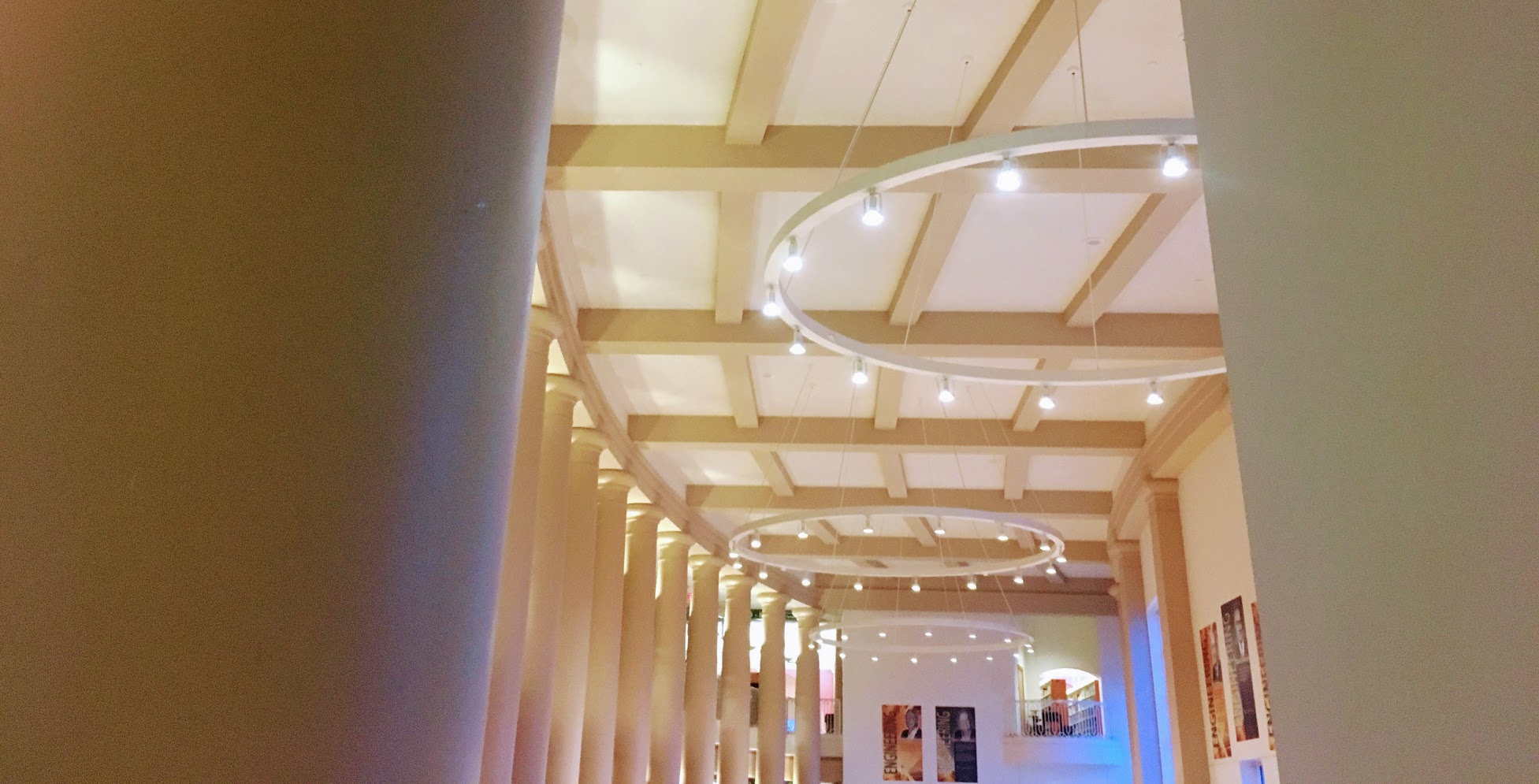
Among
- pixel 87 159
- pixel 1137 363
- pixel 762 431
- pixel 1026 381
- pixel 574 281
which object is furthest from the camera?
pixel 762 431

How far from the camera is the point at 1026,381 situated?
36.1 feet

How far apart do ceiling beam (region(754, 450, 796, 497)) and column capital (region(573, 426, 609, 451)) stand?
377 centimetres

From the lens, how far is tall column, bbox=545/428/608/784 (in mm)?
14438

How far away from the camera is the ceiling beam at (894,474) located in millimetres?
19575

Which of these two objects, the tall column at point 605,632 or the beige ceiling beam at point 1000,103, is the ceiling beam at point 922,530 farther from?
the beige ceiling beam at point 1000,103

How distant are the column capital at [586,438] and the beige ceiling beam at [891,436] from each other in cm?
220

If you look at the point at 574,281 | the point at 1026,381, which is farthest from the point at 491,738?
the point at 1026,381

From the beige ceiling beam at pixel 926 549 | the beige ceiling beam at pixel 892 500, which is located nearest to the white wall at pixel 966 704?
the beige ceiling beam at pixel 926 549

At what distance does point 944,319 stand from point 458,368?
12.8m

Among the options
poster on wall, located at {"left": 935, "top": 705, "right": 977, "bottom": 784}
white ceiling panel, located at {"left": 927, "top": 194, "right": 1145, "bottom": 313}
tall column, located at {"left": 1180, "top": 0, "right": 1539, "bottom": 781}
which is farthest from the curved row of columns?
tall column, located at {"left": 1180, "top": 0, "right": 1539, "bottom": 781}

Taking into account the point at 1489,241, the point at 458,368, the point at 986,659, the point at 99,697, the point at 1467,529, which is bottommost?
the point at 99,697

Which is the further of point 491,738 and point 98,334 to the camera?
point 491,738

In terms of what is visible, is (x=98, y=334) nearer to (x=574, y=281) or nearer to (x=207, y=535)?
(x=207, y=535)

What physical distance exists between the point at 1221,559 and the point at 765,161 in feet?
31.0
